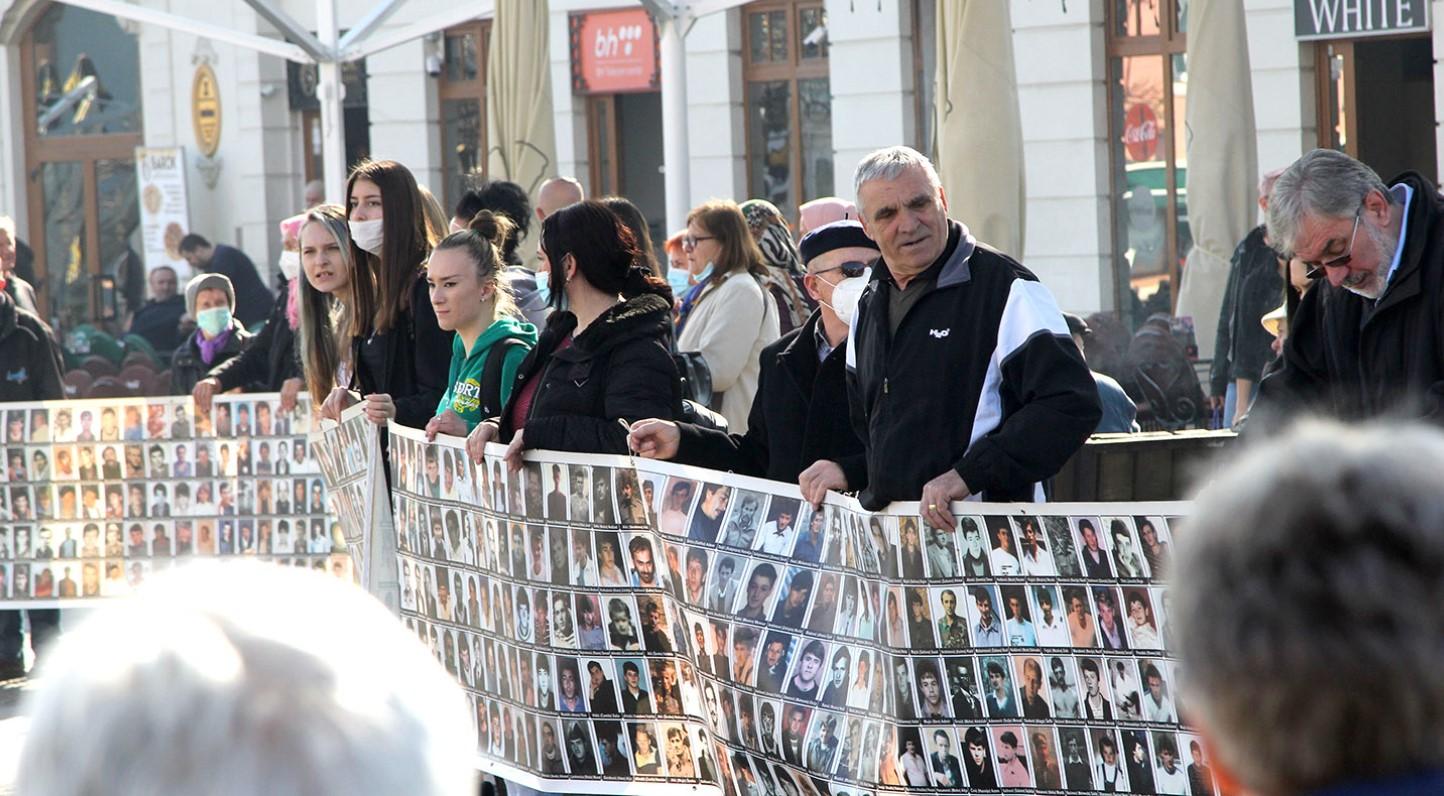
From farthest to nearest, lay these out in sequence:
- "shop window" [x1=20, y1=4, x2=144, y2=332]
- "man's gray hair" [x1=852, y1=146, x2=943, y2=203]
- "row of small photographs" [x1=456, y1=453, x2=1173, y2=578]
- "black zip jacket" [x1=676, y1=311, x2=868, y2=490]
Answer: "shop window" [x1=20, y1=4, x2=144, y2=332], "black zip jacket" [x1=676, y1=311, x2=868, y2=490], "man's gray hair" [x1=852, y1=146, x2=943, y2=203], "row of small photographs" [x1=456, y1=453, x2=1173, y2=578]

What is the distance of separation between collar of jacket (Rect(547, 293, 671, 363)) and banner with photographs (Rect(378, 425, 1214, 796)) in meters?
0.31

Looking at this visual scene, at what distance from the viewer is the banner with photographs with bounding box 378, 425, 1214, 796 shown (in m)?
4.18

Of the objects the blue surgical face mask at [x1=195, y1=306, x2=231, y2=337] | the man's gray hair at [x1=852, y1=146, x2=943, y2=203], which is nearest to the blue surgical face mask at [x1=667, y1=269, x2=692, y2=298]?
the blue surgical face mask at [x1=195, y1=306, x2=231, y2=337]

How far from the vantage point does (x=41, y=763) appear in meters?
1.30

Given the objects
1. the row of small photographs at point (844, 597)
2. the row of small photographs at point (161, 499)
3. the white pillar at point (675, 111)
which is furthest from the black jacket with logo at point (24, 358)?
the row of small photographs at point (844, 597)

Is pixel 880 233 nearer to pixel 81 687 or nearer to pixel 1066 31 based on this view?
pixel 81 687

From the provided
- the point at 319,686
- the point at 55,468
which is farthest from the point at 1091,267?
the point at 319,686

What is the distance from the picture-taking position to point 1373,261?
4.48m

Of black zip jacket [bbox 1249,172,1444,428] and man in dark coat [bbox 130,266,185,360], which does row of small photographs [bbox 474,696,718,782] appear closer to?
black zip jacket [bbox 1249,172,1444,428]

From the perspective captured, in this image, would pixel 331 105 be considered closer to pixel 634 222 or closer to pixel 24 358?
pixel 24 358

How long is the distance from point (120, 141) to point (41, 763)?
920 inches

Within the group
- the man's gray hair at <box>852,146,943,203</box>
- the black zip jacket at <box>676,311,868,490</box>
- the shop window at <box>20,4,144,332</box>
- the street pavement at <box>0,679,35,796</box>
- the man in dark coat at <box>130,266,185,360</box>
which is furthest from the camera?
the shop window at <box>20,4,144,332</box>

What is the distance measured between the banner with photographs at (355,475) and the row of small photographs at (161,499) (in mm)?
1277

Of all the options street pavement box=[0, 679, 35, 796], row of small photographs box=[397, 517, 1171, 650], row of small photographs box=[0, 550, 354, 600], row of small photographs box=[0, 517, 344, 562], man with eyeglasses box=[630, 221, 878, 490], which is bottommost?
street pavement box=[0, 679, 35, 796]
